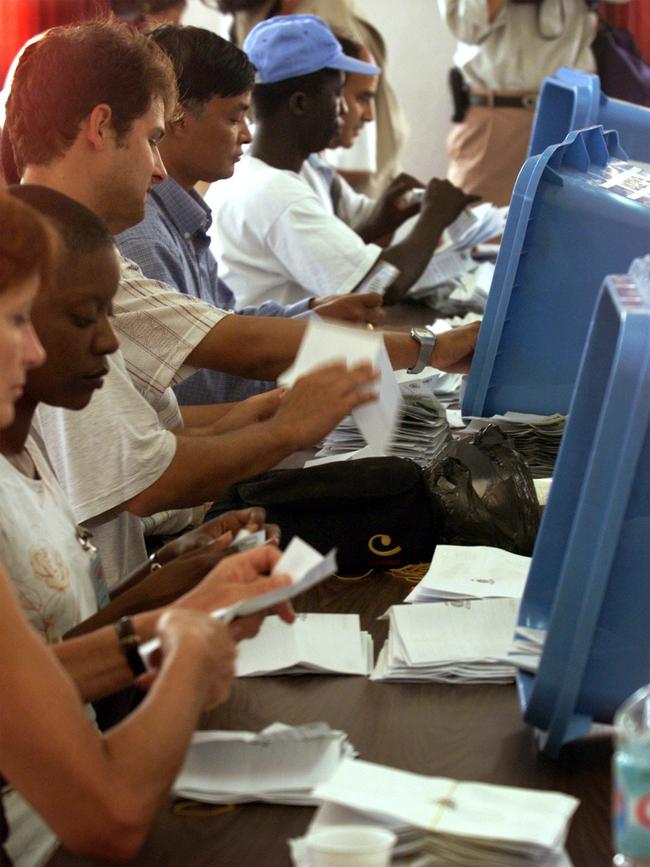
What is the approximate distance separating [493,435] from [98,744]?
1174 millimetres

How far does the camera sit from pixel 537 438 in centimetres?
225

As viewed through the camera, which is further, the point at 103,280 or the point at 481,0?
the point at 481,0

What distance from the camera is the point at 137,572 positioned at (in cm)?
169

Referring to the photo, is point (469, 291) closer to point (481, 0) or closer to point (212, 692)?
point (481, 0)

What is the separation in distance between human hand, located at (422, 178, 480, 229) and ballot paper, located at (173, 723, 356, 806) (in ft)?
9.18

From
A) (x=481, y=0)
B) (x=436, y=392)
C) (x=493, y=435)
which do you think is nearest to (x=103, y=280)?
(x=493, y=435)

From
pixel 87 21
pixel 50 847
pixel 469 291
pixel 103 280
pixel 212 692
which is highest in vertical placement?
pixel 87 21

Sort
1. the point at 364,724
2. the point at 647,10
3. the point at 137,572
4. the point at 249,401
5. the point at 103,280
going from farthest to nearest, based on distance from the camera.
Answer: the point at 647,10 → the point at 249,401 → the point at 137,572 → the point at 103,280 → the point at 364,724

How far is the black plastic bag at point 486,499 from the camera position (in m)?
1.92

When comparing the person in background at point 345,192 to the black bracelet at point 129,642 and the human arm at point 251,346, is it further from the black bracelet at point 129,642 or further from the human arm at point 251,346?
the black bracelet at point 129,642

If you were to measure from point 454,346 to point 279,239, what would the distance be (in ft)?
3.57

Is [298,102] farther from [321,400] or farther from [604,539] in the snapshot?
[604,539]

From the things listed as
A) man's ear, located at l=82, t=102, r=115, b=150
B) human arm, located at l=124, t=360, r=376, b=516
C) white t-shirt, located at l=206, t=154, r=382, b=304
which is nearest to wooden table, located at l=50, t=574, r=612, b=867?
human arm, located at l=124, t=360, r=376, b=516

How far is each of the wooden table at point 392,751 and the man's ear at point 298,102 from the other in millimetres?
2364
